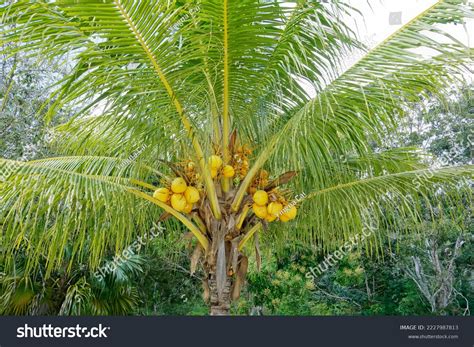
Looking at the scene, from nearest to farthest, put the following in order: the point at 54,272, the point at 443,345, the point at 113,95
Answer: the point at 113,95, the point at 443,345, the point at 54,272

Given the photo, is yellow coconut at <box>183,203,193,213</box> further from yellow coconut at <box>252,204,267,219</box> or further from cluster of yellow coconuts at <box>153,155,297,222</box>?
yellow coconut at <box>252,204,267,219</box>

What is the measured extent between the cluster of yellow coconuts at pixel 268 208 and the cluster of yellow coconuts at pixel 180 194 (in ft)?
1.20

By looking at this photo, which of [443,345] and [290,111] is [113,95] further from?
[443,345]

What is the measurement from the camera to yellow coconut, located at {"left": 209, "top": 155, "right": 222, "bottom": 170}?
3102mm

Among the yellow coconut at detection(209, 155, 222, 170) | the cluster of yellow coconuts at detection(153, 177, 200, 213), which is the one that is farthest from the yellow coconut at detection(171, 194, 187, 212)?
the yellow coconut at detection(209, 155, 222, 170)

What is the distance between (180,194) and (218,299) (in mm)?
736

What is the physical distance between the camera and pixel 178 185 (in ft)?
10.2

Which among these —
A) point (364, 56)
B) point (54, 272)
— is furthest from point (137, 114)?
point (54, 272)

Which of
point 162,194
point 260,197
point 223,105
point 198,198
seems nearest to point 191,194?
point 198,198

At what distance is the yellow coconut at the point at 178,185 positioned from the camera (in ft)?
10.2

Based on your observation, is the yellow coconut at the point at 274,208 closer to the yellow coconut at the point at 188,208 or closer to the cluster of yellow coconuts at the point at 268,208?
the cluster of yellow coconuts at the point at 268,208

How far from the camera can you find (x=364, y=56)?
9.31 feet

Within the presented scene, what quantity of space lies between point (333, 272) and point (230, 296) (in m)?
6.93

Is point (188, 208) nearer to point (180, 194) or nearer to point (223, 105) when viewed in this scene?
point (180, 194)
